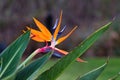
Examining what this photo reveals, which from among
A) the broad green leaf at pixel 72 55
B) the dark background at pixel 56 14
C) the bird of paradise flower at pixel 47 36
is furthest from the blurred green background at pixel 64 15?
the broad green leaf at pixel 72 55

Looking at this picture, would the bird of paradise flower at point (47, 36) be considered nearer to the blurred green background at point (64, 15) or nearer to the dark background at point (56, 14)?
the blurred green background at point (64, 15)

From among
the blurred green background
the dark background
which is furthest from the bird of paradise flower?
the dark background

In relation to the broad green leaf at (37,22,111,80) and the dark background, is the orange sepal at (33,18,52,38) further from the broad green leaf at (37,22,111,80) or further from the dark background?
the dark background

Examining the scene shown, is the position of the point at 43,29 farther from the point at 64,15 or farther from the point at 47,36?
the point at 64,15

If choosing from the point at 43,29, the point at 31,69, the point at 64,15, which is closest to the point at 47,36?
the point at 43,29

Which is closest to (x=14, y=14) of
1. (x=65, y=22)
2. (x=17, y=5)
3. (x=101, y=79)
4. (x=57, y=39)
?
(x=17, y=5)
